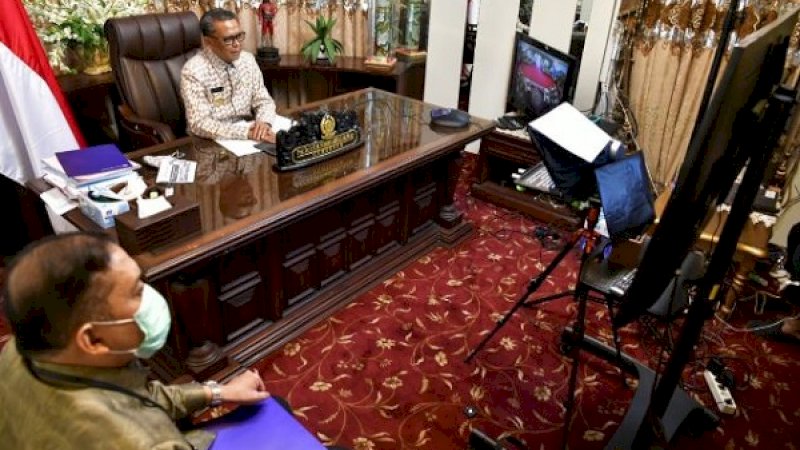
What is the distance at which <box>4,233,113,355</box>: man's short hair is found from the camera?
0.87 meters

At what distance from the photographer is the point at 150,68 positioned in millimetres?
2793

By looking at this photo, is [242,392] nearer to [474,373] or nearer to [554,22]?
[474,373]

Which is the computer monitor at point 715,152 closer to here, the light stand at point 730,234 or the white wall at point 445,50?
the light stand at point 730,234

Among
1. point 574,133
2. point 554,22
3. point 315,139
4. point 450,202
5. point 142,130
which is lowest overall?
point 450,202

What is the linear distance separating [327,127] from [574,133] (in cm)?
106

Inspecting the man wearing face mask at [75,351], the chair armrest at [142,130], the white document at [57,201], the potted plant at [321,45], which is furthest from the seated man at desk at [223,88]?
the man wearing face mask at [75,351]

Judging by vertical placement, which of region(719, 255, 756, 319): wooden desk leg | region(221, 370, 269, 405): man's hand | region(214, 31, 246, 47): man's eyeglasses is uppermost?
region(214, 31, 246, 47): man's eyeglasses

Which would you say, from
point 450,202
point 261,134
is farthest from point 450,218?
point 261,134

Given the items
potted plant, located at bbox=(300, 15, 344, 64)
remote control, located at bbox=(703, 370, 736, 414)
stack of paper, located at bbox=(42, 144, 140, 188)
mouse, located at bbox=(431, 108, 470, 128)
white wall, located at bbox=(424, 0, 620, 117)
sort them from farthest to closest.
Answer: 1. potted plant, located at bbox=(300, 15, 344, 64)
2. white wall, located at bbox=(424, 0, 620, 117)
3. mouse, located at bbox=(431, 108, 470, 128)
4. remote control, located at bbox=(703, 370, 736, 414)
5. stack of paper, located at bbox=(42, 144, 140, 188)

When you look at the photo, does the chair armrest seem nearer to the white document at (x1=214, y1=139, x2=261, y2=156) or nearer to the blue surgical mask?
the white document at (x1=214, y1=139, x2=261, y2=156)

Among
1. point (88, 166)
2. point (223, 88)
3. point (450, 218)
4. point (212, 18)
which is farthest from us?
point (450, 218)

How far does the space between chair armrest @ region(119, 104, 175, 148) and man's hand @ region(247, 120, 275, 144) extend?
1.33 ft

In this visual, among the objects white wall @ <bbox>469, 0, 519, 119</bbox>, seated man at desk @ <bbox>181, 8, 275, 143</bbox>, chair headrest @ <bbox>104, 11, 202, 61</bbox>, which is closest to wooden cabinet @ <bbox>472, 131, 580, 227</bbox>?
white wall @ <bbox>469, 0, 519, 119</bbox>

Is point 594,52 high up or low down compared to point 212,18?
down
